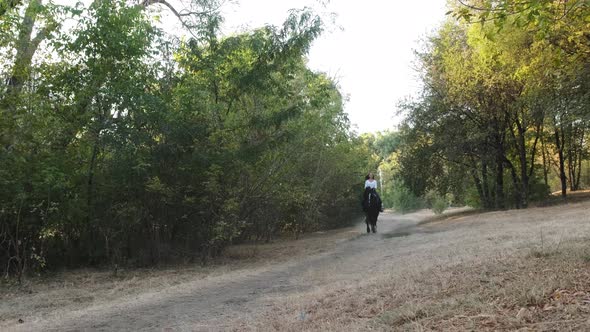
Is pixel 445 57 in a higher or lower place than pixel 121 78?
higher

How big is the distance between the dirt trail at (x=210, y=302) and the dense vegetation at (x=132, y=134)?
227 centimetres

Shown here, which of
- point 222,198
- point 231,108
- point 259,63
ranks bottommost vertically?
point 222,198

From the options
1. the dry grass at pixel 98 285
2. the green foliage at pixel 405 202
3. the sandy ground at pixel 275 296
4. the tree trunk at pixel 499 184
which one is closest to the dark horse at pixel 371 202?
the dry grass at pixel 98 285

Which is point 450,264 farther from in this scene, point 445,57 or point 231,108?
point 445,57

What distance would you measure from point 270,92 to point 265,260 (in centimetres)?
393

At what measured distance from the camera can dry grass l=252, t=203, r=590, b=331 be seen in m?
3.56

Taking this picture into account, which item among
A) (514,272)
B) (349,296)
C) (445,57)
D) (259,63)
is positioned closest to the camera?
(514,272)

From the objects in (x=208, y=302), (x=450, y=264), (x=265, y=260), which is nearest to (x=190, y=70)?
(x=265, y=260)

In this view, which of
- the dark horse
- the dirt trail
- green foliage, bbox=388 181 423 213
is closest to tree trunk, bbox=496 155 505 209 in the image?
the dark horse

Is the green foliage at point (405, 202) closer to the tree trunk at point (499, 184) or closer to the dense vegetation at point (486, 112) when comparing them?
the dense vegetation at point (486, 112)

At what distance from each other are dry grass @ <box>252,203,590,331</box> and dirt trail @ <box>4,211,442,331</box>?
559 millimetres

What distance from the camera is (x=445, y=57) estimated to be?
20.5 meters

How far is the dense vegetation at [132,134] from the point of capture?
9461 millimetres

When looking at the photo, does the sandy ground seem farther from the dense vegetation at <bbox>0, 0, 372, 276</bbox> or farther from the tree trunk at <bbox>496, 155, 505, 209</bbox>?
the tree trunk at <bbox>496, 155, 505, 209</bbox>
